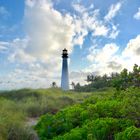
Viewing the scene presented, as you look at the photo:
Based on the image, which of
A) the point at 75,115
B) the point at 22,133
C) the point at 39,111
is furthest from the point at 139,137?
the point at 39,111

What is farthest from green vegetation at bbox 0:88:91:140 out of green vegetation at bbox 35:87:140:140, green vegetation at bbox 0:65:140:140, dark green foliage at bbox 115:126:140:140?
dark green foliage at bbox 115:126:140:140

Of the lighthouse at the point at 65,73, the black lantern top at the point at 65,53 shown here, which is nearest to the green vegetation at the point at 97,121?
the lighthouse at the point at 65,73

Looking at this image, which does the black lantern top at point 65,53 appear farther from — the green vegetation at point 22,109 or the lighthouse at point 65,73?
the green vegetation at point 22,109

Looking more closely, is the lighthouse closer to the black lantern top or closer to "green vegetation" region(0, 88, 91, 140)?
the black lantern top

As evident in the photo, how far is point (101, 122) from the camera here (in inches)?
316

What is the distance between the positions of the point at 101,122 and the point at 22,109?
12.3m

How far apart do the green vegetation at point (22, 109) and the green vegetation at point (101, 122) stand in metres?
1.50

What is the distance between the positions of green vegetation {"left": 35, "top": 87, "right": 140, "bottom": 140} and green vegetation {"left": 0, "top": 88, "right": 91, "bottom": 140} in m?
1.50

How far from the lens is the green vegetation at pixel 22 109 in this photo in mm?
11359

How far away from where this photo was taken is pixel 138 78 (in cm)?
1004

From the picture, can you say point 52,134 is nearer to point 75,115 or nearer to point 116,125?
point 75,115

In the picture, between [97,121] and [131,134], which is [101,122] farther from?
[131,134]

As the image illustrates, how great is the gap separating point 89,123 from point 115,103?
1.21m

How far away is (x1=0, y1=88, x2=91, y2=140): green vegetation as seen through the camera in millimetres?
11359
